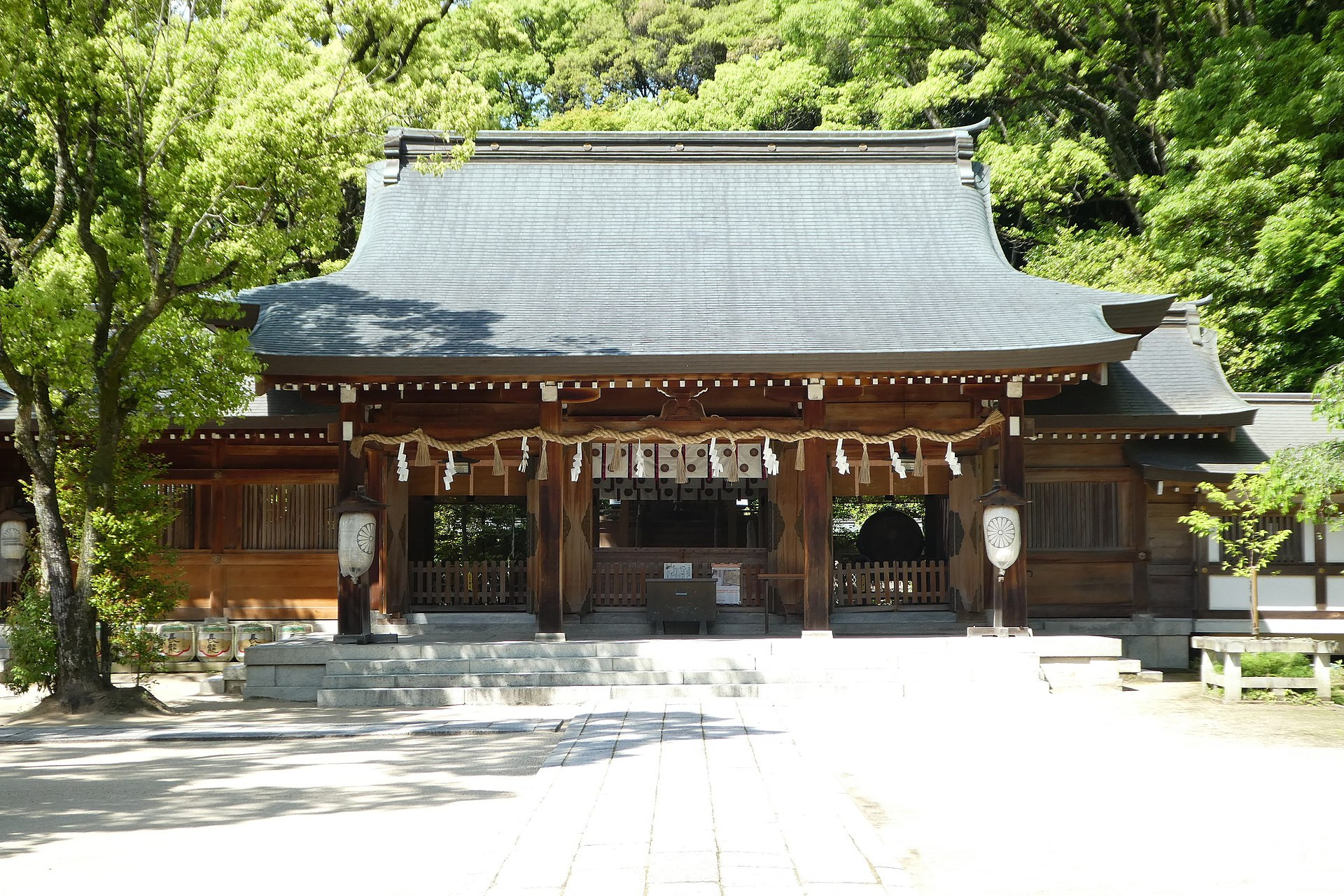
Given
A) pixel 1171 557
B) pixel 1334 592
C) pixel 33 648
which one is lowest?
pixel 33 648

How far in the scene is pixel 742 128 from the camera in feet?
103

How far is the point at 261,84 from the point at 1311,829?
10240 mm

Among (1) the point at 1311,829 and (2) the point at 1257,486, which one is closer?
(1) the point at 1311,829

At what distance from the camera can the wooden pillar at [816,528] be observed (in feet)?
41.7

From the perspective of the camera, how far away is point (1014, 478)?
41.9 ft

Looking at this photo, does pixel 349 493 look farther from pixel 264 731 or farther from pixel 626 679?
pixel 626 679

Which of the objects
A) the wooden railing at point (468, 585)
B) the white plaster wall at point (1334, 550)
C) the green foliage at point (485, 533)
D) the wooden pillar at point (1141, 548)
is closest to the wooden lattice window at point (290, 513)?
the wooden railing at point (468, 585)

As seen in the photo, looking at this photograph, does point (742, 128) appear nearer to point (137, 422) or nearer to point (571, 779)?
point (137, 422)

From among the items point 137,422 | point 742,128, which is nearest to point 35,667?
point 137,422

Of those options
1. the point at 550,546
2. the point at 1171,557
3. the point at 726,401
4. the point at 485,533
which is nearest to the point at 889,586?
the point at 1171,557

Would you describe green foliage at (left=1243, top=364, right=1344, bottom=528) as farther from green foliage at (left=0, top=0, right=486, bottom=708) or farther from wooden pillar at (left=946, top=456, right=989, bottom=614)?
green foliage at (left=0, top=0, right=486, bottom=708)

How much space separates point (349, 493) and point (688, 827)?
309 inches

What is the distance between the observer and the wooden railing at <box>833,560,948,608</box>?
15.9 m

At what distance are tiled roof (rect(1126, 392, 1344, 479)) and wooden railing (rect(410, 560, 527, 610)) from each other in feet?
28.1
